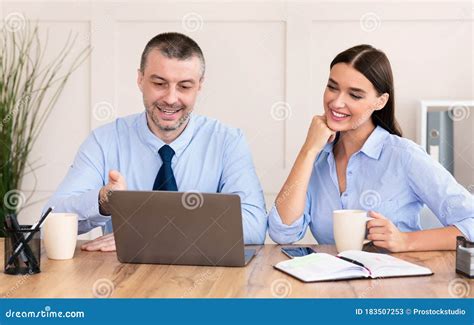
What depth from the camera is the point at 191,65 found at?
8.74ft

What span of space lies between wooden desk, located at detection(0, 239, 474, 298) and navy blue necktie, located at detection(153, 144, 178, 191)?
1.81ft

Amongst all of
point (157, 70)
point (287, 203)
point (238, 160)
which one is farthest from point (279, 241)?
point (157, 70)

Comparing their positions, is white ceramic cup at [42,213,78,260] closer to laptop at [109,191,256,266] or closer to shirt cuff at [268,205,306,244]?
laptop at [109,191,256,266]

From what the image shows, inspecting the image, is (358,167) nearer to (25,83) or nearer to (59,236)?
(59,236)

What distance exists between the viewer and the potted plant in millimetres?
4203

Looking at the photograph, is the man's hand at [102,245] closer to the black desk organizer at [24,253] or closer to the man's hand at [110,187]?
the man's hand at [110,187]

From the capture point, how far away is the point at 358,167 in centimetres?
266

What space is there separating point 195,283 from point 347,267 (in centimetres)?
38

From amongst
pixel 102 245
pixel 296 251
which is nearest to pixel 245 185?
pixel 296 251

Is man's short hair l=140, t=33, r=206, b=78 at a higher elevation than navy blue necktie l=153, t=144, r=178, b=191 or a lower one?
higher

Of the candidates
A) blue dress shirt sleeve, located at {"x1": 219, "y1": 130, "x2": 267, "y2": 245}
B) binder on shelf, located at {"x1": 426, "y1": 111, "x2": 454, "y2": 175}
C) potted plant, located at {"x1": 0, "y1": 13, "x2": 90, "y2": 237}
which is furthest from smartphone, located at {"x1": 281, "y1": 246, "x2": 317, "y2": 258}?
potted plant, located at {"x1": 0, "y1": 13, "x2": 90, "y2": 237}
